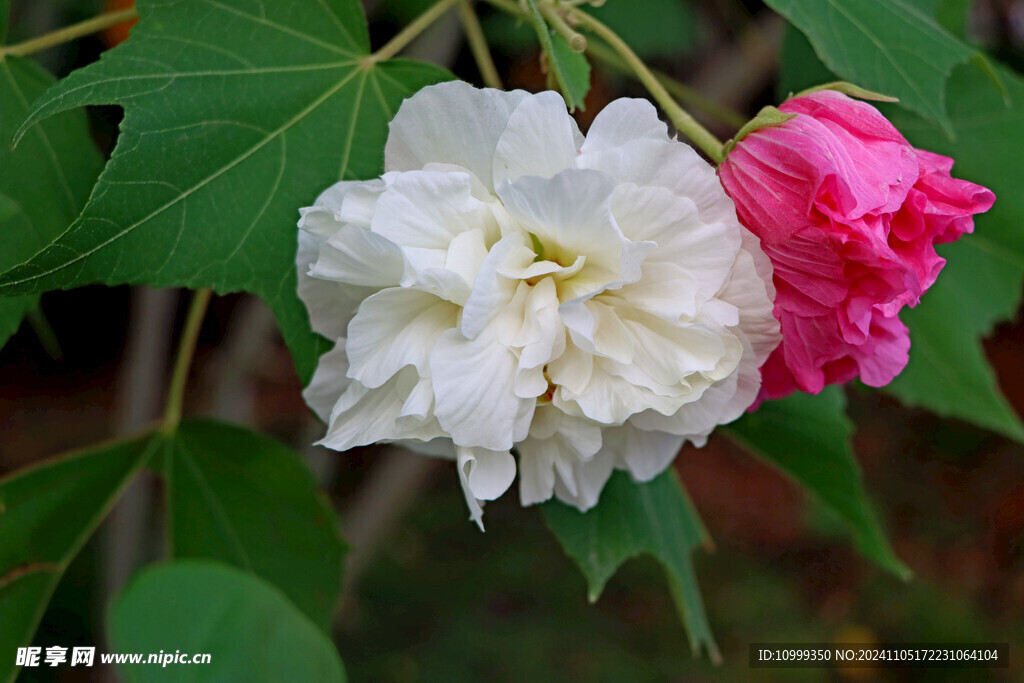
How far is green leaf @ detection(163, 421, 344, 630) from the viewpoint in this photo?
679 mm

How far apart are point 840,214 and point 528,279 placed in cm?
15

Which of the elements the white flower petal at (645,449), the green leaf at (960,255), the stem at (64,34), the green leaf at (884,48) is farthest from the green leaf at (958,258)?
the stem at (64,34)

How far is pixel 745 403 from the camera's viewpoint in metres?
0.43

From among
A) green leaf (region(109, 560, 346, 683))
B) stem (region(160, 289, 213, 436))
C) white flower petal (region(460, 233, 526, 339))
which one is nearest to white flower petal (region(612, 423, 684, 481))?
white flower petal (region(460, 233, 526, 339))

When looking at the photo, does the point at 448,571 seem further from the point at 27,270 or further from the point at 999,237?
the point at 27,270

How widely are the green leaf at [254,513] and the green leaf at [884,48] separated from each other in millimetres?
487

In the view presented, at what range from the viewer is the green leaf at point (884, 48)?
19.0 inches

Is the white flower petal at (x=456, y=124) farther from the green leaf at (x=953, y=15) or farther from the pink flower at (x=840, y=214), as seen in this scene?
the green leaf at (x=953, y=15)

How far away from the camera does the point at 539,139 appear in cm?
38

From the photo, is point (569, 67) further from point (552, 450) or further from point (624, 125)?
point (552, 450)

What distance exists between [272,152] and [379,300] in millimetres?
149

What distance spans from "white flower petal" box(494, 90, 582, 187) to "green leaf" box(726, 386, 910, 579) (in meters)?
0.38

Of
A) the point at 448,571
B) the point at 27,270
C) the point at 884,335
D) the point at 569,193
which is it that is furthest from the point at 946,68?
the point at 448,571

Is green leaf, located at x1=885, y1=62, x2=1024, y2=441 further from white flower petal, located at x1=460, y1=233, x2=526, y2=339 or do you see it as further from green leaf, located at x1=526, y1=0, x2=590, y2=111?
white flower petal, located at x1=460, y1=233, x2=526, y2=339
